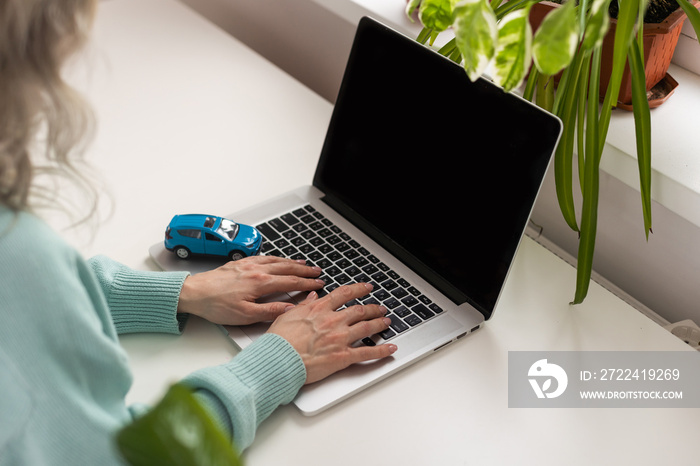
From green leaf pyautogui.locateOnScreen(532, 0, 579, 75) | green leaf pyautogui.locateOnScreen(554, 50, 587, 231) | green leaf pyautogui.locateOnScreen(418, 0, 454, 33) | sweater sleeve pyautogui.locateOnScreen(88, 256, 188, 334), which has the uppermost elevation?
green leaf pyautogui.locateOnScreen(532, 0, 579, 75)

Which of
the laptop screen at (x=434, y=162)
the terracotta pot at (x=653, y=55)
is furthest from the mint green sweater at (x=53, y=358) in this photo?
the terracotta pot at (x=653, y=55)

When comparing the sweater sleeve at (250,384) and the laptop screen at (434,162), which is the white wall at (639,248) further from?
the sweater sleeve at (250,384)

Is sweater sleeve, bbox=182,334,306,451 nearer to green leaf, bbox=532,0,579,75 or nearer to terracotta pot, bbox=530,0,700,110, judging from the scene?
green leaf, bbox=532,0,579,75

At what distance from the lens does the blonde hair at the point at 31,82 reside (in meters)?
0.45

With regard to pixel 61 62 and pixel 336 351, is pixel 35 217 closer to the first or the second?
pixel 61 62

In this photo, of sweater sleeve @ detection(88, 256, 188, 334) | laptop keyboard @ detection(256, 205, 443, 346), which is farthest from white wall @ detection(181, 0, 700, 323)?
sweater sleeve @ detection(88, 256, 188, 334)

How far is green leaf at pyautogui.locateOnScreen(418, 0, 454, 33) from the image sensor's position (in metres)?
0.64

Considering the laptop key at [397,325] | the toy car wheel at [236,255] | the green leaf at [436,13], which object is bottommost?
the toy car wheel at [236,255]

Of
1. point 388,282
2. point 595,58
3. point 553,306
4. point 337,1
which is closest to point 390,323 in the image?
point 388,282

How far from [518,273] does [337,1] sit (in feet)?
1.94

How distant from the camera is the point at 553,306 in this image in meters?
0.84

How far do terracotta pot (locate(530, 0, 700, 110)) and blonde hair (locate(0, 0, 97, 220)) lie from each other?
61 cm

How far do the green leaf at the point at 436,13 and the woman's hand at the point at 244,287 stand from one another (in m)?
0.32

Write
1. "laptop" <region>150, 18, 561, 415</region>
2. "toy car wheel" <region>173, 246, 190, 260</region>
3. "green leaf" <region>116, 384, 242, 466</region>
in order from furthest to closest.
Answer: "toy car wheel" <region>173, 246, 190, 260</region> < "laptop" <region>150, 18, 561, 415</region> < "green leaf" <region>116, 384, 242, 466</region>
